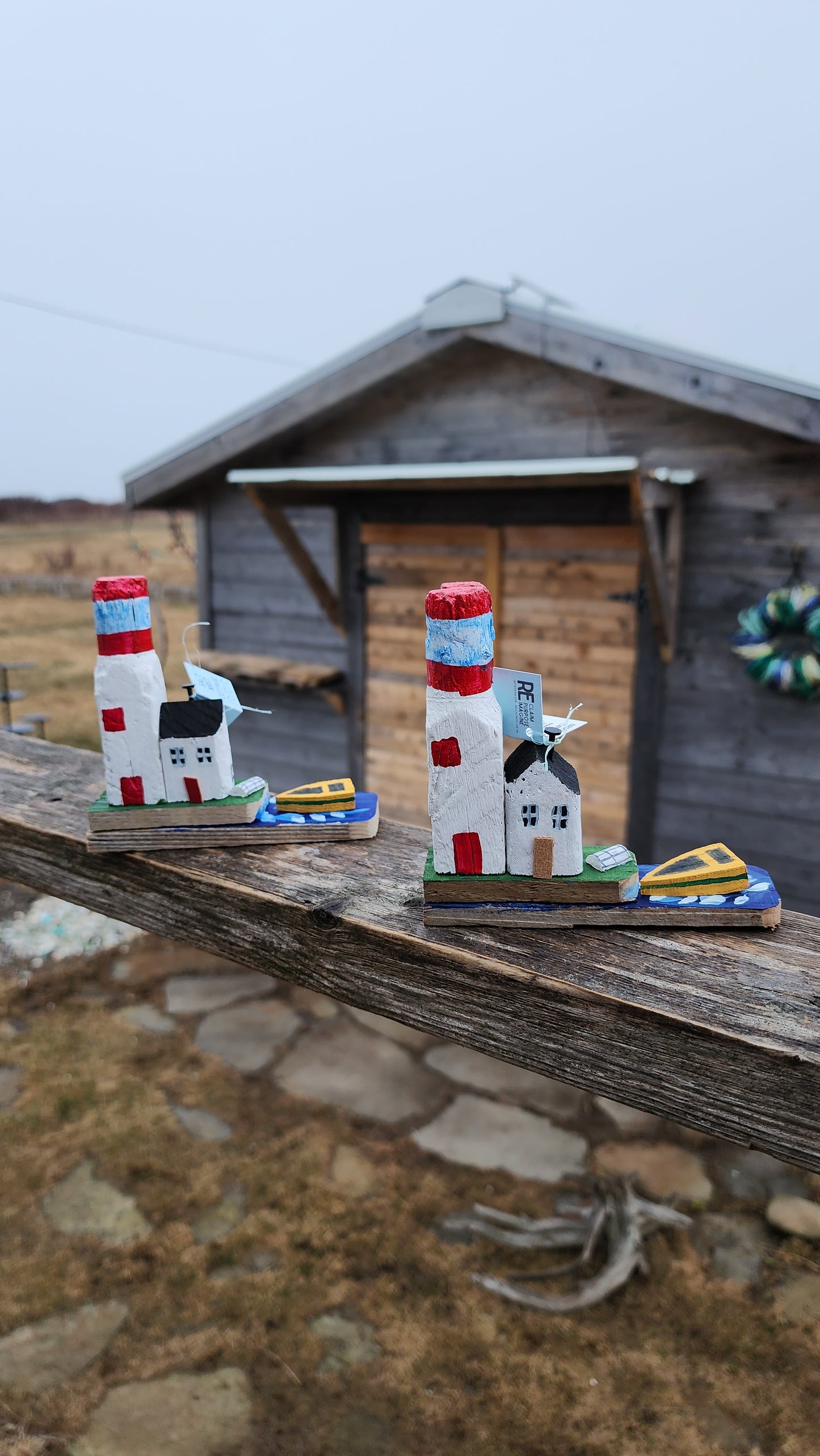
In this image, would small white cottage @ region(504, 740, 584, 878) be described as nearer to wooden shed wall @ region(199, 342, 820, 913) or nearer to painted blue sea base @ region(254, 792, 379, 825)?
painted blue sea base @ region(254, 792, 379, 825)

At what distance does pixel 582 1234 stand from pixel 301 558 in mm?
3587

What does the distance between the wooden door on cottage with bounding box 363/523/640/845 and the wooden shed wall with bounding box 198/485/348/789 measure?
406mm

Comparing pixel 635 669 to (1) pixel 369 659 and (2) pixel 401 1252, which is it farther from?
(2) pixel 401 1252

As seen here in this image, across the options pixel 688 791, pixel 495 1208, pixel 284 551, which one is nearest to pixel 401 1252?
pixel 495 1208

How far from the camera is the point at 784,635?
13.9 feet

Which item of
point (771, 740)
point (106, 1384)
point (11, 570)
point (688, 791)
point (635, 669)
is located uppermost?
point (11, 570)

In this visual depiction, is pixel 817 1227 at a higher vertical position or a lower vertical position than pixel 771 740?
lower

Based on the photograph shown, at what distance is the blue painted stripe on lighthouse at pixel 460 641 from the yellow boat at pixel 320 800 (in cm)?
45

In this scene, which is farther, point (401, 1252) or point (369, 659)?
point (369, 659)

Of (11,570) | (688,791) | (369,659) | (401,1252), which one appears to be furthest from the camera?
(11,570)

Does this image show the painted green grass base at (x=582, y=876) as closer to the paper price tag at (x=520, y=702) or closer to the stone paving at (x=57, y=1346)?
the paper price tag at (x=520, y=702)

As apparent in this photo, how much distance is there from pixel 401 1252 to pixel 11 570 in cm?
513

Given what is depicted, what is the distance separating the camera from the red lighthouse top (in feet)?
3.84

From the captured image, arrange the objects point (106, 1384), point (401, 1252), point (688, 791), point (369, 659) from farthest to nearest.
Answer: point (369, 659) < point (688, 791) < point (401, 1252) < point (106, 1384)
